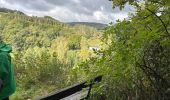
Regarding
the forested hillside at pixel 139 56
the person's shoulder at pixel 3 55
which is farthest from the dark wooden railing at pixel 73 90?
the person's shoulder at pixel 3 55

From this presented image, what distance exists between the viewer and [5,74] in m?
Result: 3.00

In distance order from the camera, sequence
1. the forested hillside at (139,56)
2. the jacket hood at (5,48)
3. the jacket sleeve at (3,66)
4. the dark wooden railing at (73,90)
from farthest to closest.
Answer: the forested hillside at (139,56) → the dark wooden railing at (73,90) → the jacket hood at (5,48) → the jacket sleeve at (3,66)

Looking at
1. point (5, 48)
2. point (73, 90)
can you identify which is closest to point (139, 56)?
point (73, 90)

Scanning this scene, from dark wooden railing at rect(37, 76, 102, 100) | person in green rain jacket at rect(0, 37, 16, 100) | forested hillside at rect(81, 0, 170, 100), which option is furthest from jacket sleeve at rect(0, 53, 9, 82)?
forested hillside at rect(81, 0, 170, 100)

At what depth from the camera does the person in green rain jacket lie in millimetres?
2966

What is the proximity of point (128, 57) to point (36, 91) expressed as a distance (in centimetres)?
595

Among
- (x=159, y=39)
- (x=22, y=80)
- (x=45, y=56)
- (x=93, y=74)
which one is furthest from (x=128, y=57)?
(x=45, y=56)

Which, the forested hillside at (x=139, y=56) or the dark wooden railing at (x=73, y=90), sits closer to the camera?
the dark wooden railing at (x=73, y=90)

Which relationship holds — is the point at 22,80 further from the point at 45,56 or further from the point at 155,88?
the point at 155,88

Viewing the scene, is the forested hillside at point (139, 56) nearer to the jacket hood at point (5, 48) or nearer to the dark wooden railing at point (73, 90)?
the dark wooden railing at point (73, 90)

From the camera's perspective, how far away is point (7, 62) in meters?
3.01

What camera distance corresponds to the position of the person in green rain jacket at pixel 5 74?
297 cm

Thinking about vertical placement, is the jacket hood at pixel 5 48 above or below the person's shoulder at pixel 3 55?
above

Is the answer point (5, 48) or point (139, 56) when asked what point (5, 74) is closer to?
point (5, 48)
